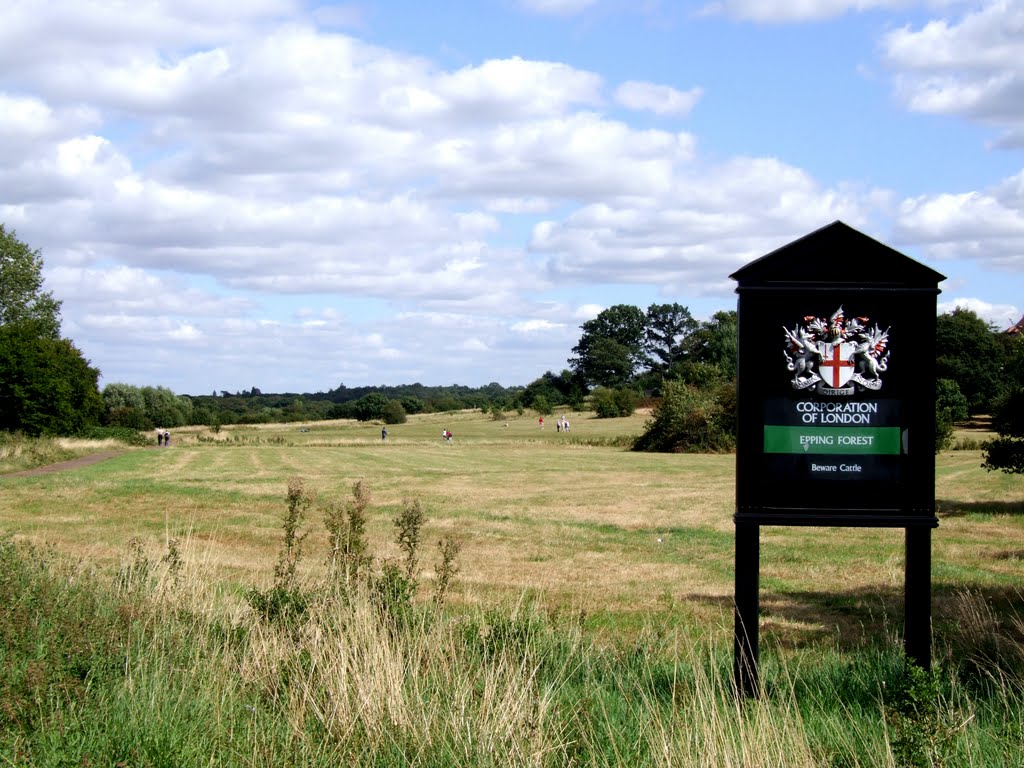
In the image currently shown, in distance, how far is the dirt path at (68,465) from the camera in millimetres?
36781

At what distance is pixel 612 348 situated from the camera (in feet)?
474

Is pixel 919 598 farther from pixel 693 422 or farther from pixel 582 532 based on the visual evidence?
pixel 693 422

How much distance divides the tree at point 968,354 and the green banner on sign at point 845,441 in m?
85.3

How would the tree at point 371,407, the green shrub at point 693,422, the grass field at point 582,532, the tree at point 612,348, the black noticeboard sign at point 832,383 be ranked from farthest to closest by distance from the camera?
the tree at point 612,348, the tree at point 371,407, the green shrub at point 693,422, the grass field at point 582,532, the black noticeboard sign at point 832,383

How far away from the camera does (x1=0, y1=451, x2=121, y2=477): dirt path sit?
36781 mm

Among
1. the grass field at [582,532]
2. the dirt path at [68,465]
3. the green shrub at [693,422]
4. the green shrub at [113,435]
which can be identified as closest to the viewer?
the grass field at [582,532]

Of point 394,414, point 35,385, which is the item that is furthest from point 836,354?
point 394,414

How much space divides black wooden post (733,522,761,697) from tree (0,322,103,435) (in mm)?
54571

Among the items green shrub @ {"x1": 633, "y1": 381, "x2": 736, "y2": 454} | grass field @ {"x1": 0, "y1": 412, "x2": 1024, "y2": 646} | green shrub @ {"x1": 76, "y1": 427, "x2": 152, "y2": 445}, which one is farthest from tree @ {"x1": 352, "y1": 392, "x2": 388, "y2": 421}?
grass field @ {"x1": 0, "y1": 412, "x2": 1024, "y2": 646}

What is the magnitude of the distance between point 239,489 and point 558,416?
8539cm

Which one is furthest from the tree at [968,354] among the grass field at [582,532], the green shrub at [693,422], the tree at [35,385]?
the tree at [35,385]

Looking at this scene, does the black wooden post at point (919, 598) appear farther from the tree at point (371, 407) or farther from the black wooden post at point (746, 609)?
the tree at point (371, 407)

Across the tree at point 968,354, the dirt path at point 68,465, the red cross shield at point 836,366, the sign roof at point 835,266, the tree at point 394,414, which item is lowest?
the dirt path at point 68,465

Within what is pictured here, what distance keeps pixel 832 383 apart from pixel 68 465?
4285 cm
